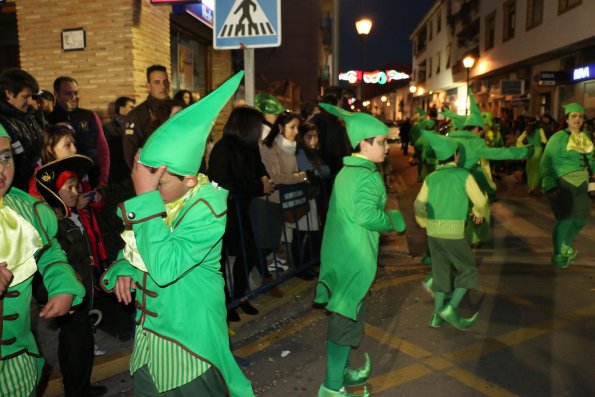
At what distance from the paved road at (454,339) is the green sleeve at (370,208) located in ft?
4.23

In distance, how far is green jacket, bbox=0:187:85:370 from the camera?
6.85 feet

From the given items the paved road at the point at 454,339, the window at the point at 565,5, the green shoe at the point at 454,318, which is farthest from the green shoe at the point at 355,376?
the window at the point at 565,5

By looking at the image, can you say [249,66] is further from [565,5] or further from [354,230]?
[565,5]

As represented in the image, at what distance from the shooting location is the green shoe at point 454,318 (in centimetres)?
479

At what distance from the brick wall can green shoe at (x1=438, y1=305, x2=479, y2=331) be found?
6708 millimetres

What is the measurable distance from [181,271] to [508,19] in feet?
89.1

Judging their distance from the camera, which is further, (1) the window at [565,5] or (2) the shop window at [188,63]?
(1) the window at [565,5]

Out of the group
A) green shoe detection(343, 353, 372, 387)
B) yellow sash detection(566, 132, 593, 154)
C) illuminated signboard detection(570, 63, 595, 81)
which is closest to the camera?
green shoe detection(343, 353, 372, 387)

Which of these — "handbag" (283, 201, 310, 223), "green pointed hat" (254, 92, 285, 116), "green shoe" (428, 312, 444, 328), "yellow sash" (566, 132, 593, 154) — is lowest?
"green shoe" (428, 312, 444, 328)

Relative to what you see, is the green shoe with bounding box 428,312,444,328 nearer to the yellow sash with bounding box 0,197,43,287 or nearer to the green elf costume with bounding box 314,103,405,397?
the green elf costume with bounding box 314,103,405,397

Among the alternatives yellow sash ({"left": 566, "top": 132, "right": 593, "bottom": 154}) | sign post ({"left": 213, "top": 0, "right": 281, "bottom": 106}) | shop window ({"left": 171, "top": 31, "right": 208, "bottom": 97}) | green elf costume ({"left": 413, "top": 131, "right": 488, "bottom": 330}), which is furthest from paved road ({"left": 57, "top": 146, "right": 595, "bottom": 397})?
shop window ({"left": 171, "top": 31, "right": 208, "bottom": 97})

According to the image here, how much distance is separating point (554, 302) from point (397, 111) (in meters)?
72.6

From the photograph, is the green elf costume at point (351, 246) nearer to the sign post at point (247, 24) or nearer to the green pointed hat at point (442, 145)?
the green pointed hat at point (442, 145)

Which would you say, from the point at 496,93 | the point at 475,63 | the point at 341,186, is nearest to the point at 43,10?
the point at 341,186
